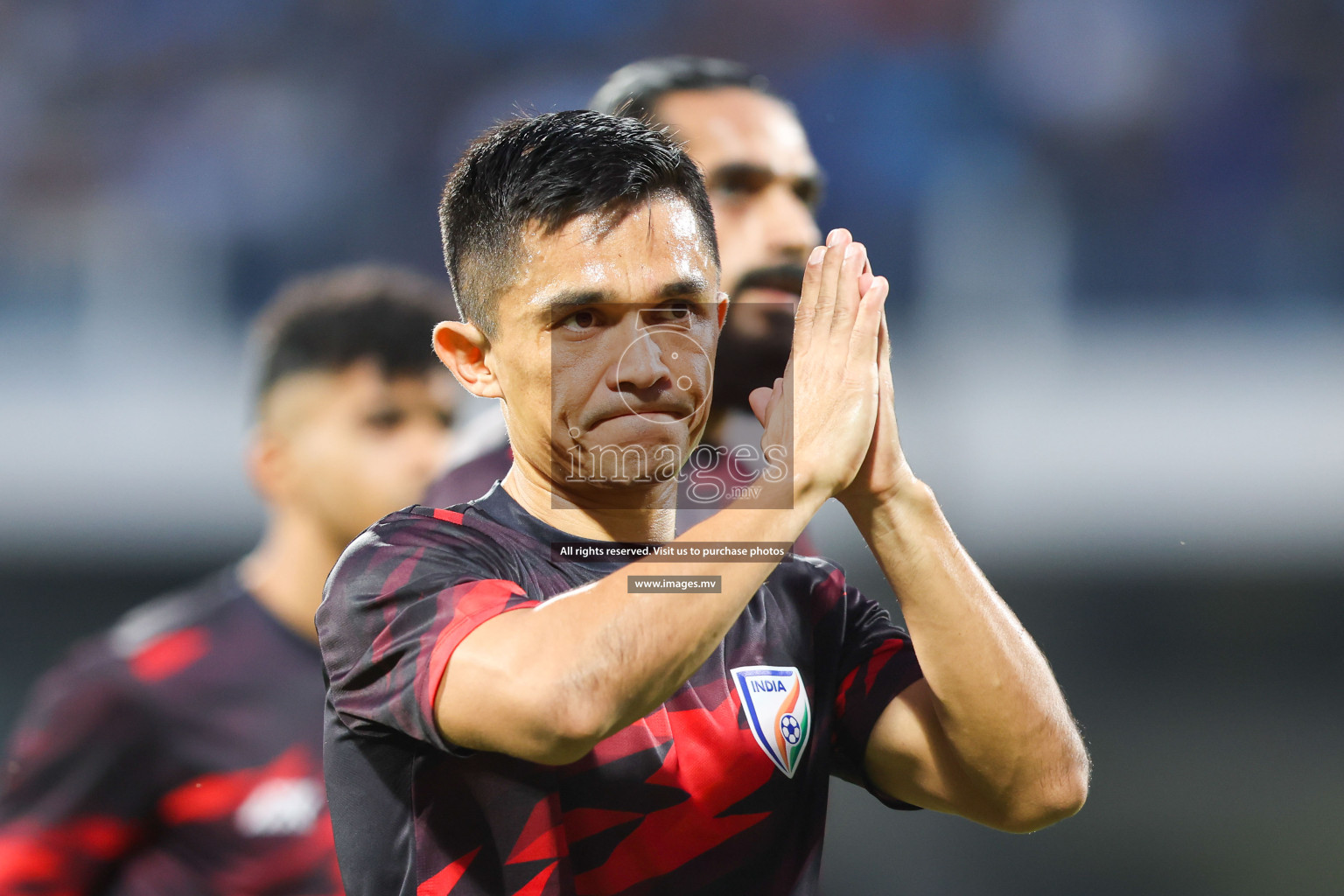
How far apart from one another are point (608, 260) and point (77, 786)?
208 centimetres

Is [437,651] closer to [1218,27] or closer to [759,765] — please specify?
[759,765]

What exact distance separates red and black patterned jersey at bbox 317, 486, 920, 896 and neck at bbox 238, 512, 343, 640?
6.63ft

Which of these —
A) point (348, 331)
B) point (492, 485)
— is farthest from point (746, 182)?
point (348, 331)

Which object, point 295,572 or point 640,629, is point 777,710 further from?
point 295,572

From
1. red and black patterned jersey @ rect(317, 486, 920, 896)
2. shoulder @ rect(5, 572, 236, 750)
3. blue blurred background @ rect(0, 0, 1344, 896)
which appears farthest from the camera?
blue blurred background @ rect(0, 0, 1344, 896)

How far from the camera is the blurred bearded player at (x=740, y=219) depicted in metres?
3.00

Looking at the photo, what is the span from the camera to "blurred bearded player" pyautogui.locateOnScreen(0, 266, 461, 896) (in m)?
2.81

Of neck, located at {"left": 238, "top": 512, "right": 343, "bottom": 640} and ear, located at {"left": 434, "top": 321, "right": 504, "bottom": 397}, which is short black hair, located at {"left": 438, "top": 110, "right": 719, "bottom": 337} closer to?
ear, located at {"left": 434, "top": 321, "right": 504, "bottom": 397}

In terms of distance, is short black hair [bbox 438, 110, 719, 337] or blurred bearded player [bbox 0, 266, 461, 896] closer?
short black hair [bbox 438, 110, 719, 337]

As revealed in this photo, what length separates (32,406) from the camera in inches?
315

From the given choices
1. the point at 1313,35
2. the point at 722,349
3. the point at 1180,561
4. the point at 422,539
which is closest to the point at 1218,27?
the point at 1313,35

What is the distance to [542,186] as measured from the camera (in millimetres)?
1479

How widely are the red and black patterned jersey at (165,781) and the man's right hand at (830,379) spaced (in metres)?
2.03

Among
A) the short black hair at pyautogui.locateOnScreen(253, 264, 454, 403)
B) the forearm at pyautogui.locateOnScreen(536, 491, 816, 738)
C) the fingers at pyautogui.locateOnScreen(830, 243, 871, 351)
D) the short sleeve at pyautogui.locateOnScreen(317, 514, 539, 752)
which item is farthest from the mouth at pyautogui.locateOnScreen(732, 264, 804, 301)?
the forearm at pyautogui.locateOnScreen(536, 491, 816, 738)
